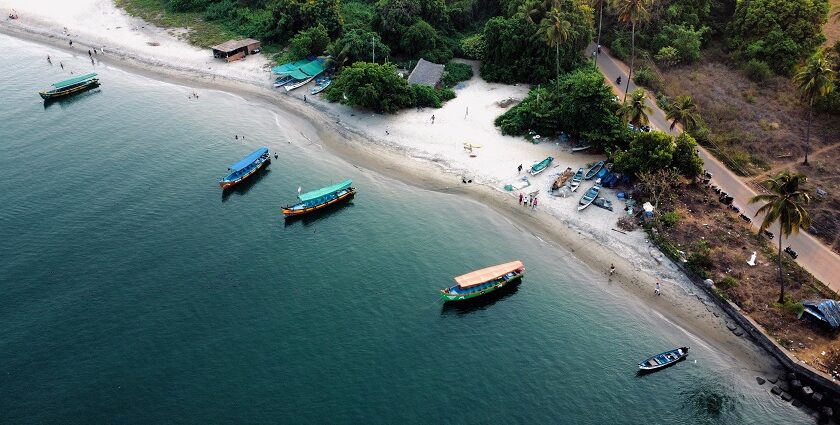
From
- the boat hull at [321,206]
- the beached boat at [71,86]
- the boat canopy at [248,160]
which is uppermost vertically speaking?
the beached boat at [71,86]

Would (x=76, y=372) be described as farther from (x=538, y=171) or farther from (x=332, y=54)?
(x=332, y=54)

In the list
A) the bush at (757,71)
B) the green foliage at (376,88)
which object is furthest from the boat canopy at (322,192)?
the bush at (757,71)

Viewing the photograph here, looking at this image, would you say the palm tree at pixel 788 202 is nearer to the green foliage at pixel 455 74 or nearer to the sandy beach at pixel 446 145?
the sandy beach at pixel 446 145

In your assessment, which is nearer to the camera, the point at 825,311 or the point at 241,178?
the point at 825,311

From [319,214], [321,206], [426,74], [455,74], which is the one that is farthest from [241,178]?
[455,74]

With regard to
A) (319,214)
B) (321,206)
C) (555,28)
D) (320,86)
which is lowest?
(319,214)

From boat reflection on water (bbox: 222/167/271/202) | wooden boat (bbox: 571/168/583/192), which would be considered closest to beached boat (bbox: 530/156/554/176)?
wooden boat (bbox: 571/168/583/192)

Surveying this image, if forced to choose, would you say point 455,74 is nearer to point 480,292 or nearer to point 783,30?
Result: point 480,292
